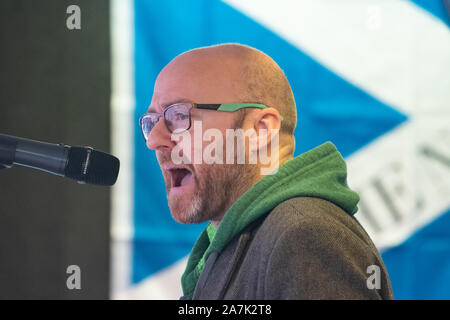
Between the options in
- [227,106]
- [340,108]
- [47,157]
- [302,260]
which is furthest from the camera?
[340,108]

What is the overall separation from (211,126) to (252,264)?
13.0 inches

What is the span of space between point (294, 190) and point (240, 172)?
0.61ft

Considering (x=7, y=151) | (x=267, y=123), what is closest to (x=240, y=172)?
(x=267, y=123)

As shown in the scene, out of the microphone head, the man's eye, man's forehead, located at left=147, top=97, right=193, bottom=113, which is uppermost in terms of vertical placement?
man's forehead, located at left=147, top=97, right=193, bottom=113

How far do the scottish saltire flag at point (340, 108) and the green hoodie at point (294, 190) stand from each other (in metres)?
1.11

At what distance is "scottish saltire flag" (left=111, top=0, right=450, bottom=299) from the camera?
2107 millimetres

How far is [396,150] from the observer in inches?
84.4

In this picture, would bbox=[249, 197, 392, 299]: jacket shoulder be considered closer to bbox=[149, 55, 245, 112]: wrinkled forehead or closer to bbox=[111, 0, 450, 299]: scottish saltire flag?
bbox=[149, 55, 245, 112]: wrinkled forehead

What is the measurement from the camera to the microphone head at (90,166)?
0.90 m

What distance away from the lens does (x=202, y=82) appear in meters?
1.09

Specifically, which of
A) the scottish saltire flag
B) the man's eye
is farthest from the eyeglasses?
the scottish saltire flag

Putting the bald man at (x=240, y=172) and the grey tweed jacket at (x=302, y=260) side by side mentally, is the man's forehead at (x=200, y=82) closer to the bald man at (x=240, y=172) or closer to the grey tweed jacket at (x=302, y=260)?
the bald man at (x=240, y=172)

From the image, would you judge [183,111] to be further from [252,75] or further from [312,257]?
[312,257]
